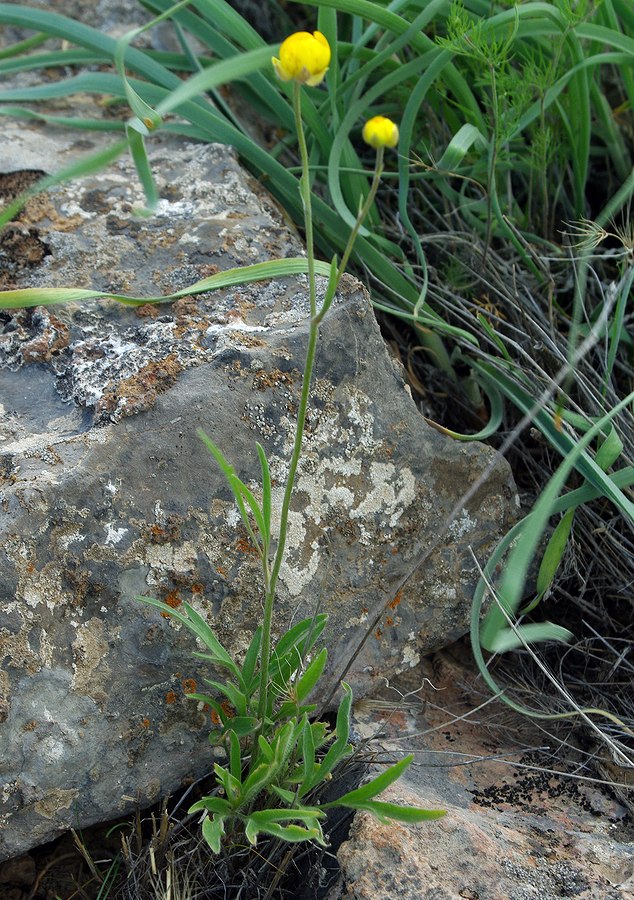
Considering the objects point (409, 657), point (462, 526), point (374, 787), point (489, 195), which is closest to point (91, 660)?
point (374, 787)

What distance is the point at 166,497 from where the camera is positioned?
1.33 metres

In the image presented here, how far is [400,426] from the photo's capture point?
4.91 ft

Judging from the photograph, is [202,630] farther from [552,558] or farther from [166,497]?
[552,558]

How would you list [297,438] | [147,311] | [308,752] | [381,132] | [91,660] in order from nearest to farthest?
[381,132]
[297,438]
[308,752]
[91,660]
[147,311]

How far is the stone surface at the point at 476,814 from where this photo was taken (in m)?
1.20

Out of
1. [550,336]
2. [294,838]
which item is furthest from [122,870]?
[550,336]

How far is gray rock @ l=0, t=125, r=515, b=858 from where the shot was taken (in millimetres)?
1261

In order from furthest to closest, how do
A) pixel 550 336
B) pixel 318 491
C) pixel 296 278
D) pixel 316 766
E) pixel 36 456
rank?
pixel 550 336 → pixel 296 278 → pixel 318 491 → pixel 36 456 → pixel 316 766

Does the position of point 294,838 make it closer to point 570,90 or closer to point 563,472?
point 563,472

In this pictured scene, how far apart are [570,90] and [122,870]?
1.67 meters

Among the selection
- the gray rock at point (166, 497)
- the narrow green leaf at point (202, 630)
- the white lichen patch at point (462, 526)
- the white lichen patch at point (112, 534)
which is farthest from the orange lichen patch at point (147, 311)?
the white lichen patch at point (462, 526)

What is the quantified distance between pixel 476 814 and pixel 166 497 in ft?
2.15

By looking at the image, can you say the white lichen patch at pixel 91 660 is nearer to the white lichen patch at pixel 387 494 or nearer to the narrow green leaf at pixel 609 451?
the white lichen patch at pixel 387 494

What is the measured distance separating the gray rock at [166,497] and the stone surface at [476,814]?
89 millimetres
